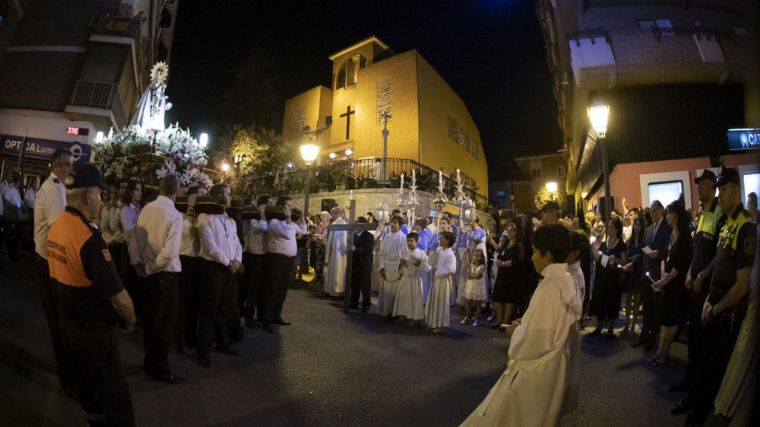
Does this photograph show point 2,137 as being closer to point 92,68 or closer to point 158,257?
point 92,68

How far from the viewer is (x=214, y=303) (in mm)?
4973

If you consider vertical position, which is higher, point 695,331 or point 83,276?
point 83,276

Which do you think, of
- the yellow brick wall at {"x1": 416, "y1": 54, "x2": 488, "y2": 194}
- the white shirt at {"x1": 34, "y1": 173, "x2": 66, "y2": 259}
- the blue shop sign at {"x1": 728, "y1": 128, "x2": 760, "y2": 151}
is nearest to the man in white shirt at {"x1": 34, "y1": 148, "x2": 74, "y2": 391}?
the white shirt at {"x1": 34, "y1": 173, "x2": 66, "y2": 259}

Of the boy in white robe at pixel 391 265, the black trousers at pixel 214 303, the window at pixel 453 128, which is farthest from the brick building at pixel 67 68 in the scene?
the window at pixel 453 128

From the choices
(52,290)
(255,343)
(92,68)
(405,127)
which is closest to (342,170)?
(405,127)

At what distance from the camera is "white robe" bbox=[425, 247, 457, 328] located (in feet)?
23.8

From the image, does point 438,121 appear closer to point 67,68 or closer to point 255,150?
point 255,150

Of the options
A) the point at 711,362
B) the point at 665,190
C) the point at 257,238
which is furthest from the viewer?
the point at 665,190

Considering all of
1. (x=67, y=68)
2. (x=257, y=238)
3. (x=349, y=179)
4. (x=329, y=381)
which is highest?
(x=67, y=68)

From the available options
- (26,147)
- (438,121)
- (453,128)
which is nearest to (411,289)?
(26,147)

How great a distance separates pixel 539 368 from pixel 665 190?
1561cm

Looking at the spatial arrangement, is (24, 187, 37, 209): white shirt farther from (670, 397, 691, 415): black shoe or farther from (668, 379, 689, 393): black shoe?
(668, 379, 689, 393): black shoe

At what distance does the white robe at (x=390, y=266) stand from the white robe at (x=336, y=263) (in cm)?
150

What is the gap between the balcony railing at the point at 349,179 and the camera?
1919 centimetres
